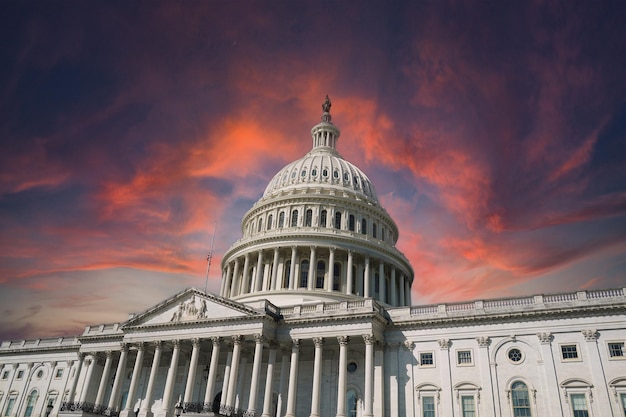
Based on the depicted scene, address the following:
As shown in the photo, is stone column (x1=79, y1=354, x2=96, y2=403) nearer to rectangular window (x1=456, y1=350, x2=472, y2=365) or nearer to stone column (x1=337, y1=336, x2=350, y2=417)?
stone column (x1=337, y1=336, x2=350, y2=417)

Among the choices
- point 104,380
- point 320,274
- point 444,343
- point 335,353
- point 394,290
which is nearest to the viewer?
point 444,343

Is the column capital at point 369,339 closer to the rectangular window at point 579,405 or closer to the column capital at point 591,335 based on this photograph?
the rectangular window at point 579,405

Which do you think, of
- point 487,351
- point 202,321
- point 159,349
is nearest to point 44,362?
point 159,349

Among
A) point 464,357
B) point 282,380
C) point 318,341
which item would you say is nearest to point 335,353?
Answer: point 318,341

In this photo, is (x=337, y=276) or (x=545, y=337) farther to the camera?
(x=337, y=276)

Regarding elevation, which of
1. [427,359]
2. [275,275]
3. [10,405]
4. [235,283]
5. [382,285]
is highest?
[235,283]

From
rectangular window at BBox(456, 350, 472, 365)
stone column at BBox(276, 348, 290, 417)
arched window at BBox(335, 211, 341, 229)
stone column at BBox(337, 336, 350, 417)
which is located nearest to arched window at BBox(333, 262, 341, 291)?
arched window at BBox(335, 211, 341, 229)

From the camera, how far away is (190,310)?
173 feet

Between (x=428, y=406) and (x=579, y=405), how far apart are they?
39.3ft

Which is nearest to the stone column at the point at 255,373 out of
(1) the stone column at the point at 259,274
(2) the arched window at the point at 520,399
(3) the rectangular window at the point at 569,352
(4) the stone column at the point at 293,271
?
(4) the stone column at the point at 293,271

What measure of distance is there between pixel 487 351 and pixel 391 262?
89.0ft

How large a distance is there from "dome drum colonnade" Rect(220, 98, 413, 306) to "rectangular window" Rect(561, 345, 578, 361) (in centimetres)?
2627

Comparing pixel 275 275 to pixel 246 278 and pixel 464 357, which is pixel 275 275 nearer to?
pixel 246 278

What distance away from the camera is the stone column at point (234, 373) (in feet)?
152
